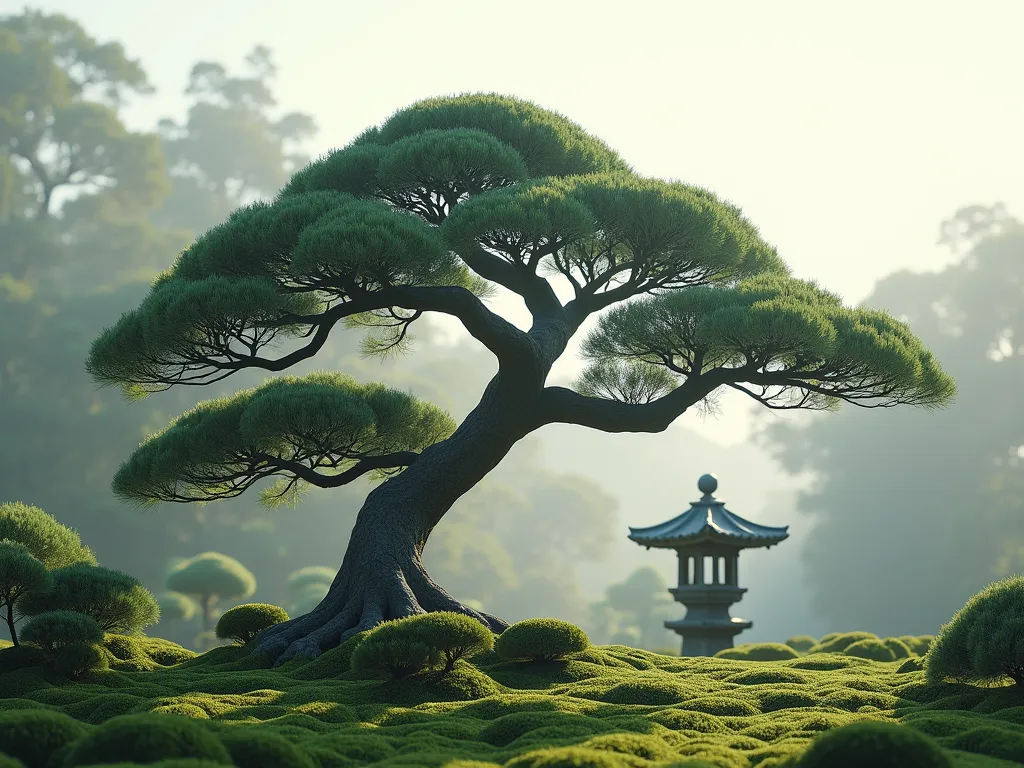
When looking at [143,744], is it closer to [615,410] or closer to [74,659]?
[74,659]

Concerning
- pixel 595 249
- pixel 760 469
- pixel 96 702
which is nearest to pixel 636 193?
pixel 595 249

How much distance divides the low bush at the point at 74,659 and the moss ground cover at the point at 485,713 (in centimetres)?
7

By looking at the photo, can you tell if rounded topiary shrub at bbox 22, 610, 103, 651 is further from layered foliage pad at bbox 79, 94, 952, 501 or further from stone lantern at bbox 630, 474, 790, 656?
stone lantern at bbox 630, 474, 790, 656

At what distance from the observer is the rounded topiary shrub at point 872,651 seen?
11.0m

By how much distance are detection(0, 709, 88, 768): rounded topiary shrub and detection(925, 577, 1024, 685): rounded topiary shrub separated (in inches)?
197

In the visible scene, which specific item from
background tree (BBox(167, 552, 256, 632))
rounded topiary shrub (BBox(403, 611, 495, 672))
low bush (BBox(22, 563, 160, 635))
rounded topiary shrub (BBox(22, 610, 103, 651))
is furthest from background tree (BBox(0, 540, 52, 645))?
background tree (BBox(167, 552, 256, 632))

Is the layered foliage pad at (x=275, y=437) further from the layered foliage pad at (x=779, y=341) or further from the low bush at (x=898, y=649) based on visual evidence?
the low bush at (x=898, y=649)

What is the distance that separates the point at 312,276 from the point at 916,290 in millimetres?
30109

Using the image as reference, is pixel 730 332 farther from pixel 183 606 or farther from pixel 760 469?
pixel 760 469

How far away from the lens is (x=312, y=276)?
7.79m

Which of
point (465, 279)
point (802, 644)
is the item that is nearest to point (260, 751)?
point (465, 279)

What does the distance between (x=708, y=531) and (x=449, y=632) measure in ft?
18.4

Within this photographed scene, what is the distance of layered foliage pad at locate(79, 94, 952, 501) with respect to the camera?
25.3 ft

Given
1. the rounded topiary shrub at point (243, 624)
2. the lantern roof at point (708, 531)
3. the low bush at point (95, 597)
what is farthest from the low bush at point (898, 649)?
the low bush at point (95, 597)
